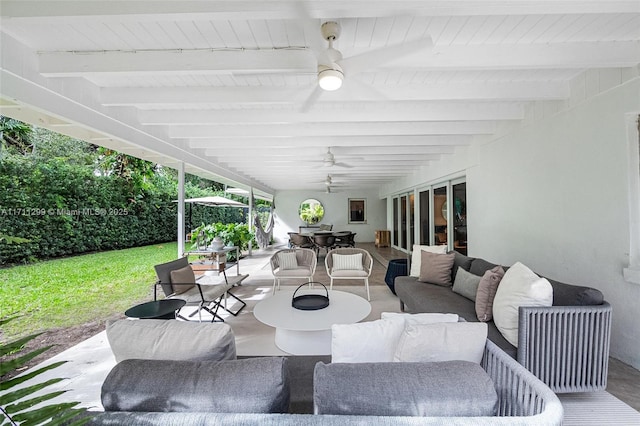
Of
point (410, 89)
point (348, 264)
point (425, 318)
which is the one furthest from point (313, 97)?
point (348, 264)

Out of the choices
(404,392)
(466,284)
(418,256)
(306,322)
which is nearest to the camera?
(404,392)

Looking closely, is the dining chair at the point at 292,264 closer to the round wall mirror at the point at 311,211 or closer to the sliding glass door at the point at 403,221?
the sliding glass door at the point at 403,221

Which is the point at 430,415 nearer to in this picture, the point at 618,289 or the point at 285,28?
the point at 285,28

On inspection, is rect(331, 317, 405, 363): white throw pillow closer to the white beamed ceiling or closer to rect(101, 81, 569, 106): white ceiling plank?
the white beamed ceiling

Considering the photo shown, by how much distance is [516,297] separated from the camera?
2.01m

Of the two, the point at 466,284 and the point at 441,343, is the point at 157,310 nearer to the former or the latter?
the point at 441,343

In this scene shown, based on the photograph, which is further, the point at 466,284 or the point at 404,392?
the point at 466,284

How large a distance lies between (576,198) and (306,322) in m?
2.91

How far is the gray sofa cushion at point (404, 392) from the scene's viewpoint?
101 cm

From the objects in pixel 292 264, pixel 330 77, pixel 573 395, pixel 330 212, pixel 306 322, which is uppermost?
pixel 330 77

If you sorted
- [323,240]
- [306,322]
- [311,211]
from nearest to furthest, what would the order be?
[306,322] → [323,240] → [311,211]

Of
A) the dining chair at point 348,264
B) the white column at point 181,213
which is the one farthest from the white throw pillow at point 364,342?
the white column at point 181,213

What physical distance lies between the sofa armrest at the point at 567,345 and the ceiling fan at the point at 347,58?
185 centimetres

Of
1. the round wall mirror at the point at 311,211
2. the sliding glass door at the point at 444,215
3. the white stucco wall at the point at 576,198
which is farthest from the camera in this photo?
the round wall mirror at the point at 311,211
